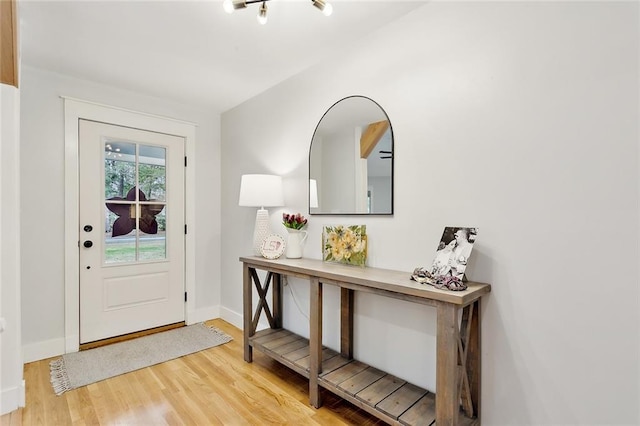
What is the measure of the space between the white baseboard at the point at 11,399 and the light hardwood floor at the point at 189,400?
5cm

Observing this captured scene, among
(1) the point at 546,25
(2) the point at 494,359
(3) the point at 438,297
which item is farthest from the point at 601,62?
(2) the point at 494,359

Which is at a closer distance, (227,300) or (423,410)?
(423,410)

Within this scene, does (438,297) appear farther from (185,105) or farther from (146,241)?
(185,105)

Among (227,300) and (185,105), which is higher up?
(185,105)

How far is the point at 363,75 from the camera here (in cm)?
212

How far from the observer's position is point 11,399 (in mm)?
1877

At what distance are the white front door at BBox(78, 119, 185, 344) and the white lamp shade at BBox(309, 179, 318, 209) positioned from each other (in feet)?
5.13

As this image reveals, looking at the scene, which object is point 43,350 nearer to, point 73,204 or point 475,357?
point 73,204

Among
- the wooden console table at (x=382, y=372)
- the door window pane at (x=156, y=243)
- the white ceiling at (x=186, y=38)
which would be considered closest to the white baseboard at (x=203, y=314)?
the door window pane at (x=156, y=243)

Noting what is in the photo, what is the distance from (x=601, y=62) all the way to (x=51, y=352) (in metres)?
3.97

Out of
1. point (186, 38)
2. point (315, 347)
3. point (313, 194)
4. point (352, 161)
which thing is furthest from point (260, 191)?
point (315, 347)

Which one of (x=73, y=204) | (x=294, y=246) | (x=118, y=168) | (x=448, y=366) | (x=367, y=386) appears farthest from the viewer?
(x=118, y=168)

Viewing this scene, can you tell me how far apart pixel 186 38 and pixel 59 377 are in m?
2.50

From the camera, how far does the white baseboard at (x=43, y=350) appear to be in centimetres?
251
